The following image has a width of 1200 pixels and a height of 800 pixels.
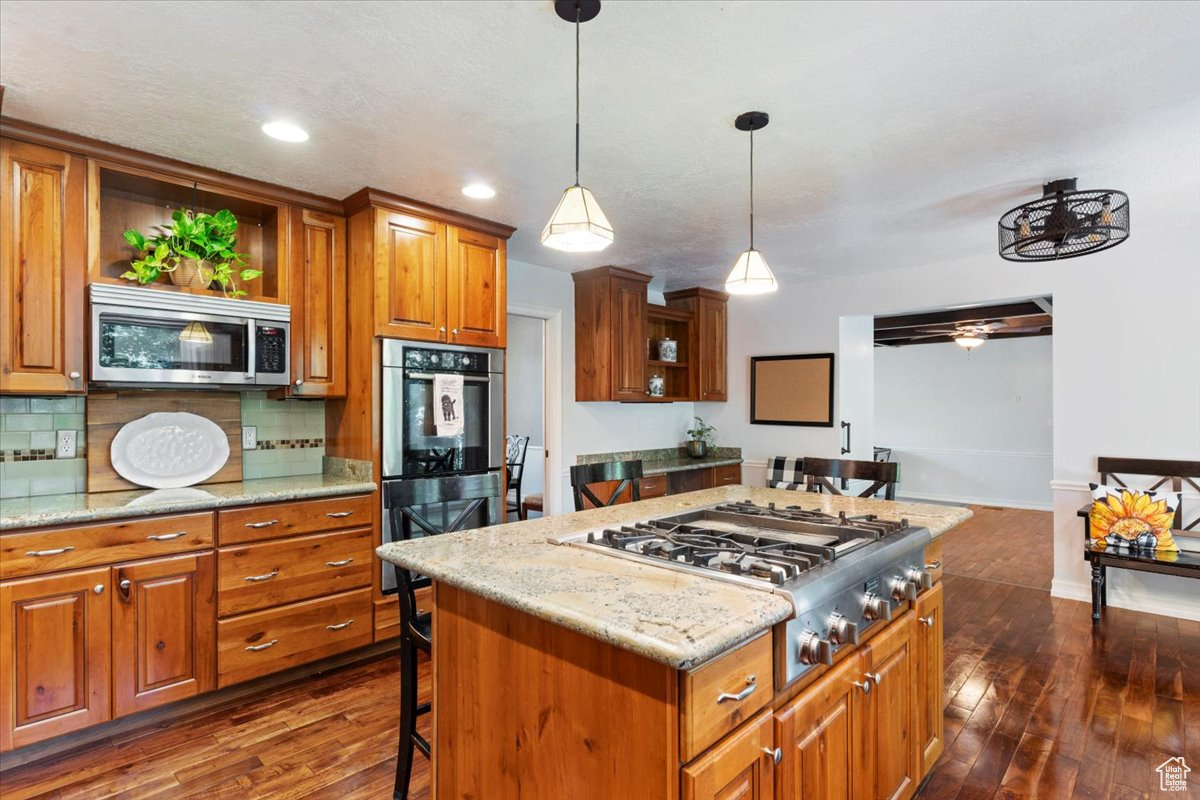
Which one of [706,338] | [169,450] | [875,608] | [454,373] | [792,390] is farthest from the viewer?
[706,338]

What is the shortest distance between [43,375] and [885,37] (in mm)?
3212

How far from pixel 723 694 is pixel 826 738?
48 cm

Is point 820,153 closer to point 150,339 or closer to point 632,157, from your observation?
point 632,157

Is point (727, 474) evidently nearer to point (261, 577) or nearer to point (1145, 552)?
point (1145, 552)

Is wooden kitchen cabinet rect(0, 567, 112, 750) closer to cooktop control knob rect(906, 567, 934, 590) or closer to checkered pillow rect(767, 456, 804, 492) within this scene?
cooktop control knob rect(906, 567, 934, 590)

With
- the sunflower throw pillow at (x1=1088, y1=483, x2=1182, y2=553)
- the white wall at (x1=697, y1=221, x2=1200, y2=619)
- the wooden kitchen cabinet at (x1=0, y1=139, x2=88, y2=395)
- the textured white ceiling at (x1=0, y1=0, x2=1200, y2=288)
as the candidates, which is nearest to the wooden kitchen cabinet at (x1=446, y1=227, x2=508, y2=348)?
the textured white ceiling at (x1=0, y1=0, x2=1200, y2=288)

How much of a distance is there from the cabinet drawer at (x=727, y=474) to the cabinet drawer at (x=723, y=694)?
13.9ft

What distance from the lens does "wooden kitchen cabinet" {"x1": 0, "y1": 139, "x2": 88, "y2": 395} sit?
2318 mm

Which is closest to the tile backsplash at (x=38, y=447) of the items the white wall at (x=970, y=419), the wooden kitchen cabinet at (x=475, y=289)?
the wooden kitchen cabinet at (x=475, y=289)

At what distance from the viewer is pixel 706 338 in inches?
218

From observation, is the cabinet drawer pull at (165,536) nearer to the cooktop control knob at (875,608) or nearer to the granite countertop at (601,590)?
the granite countertop at (601,590)

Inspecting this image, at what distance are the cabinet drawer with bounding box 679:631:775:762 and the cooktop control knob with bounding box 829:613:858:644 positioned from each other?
0.69ft

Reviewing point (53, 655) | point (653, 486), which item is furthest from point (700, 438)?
point (53, 655)

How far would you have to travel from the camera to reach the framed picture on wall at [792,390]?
16.8 ft
